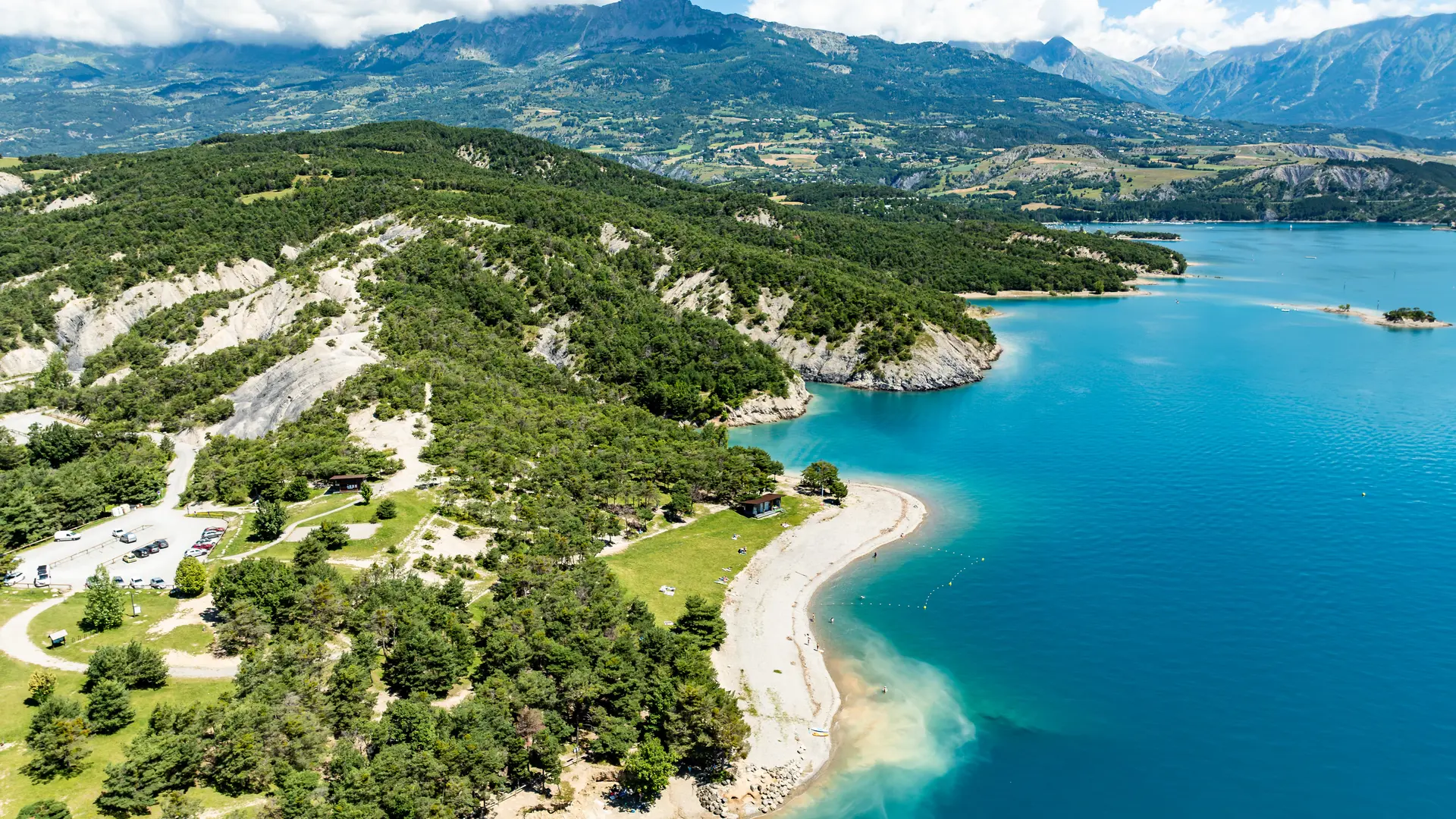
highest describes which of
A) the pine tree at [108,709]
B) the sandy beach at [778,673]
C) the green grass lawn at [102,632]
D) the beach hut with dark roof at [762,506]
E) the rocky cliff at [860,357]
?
the rocky cliff at [860,357]

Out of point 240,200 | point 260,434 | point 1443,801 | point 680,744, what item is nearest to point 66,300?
point 240,200

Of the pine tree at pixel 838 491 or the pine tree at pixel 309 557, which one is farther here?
the pine tree at pixel 838 491

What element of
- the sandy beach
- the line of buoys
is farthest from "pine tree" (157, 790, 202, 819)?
the line of buoys

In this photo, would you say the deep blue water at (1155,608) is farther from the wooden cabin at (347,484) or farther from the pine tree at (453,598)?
the wooden cabin at (347,484)

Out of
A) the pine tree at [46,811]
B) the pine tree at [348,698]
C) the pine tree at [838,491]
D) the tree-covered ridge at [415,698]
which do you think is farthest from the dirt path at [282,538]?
the pine tree at [838,491]

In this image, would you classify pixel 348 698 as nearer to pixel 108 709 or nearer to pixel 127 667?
pixel 108 709

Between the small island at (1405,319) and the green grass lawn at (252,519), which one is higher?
the small island at (1405,319)

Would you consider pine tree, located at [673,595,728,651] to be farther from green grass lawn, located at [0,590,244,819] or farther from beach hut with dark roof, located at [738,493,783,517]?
green grass lawn, located at [0,590,244,819]
